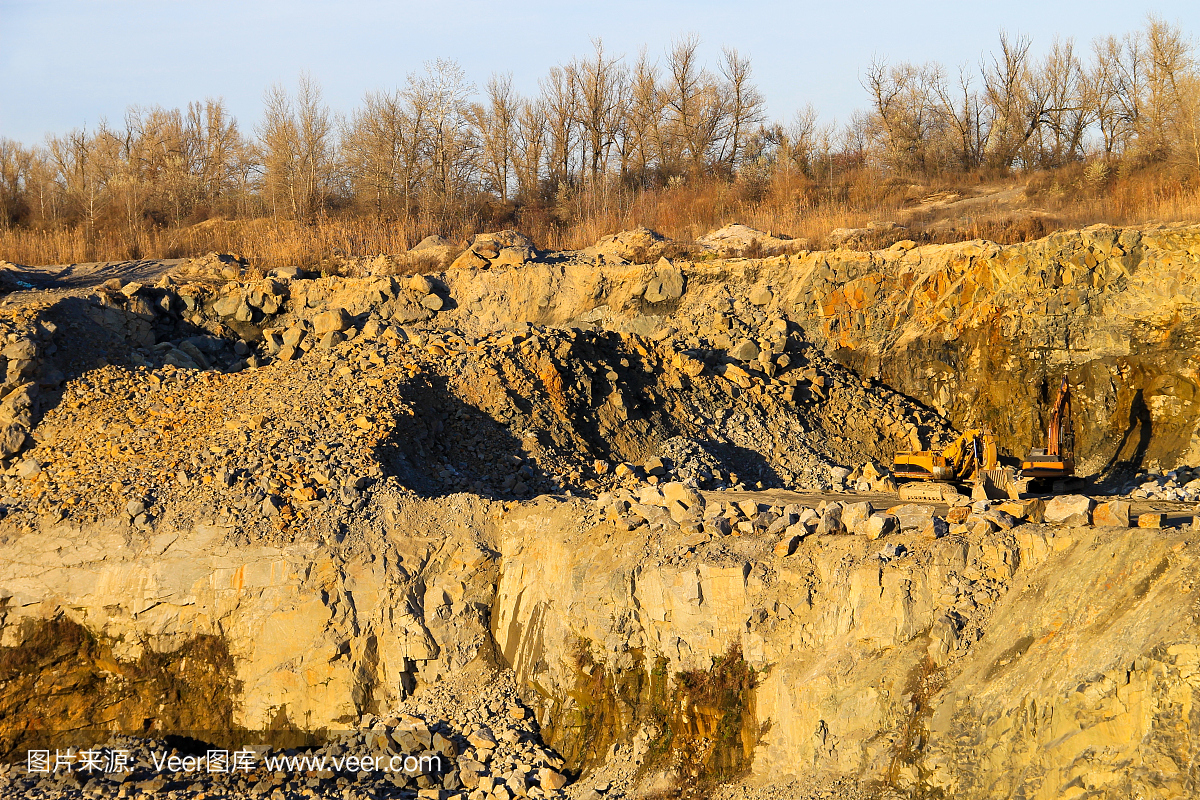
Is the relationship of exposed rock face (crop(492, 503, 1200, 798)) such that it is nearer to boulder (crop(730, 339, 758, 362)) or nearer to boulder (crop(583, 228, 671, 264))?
→ boulder (crop(730, 339, 758, 362))

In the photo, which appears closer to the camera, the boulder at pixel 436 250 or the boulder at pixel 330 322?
the boulder at pixel 330 322

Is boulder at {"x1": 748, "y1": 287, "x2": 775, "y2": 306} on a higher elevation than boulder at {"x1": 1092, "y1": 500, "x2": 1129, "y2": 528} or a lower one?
higher

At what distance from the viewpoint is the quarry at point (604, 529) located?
21.1 feet

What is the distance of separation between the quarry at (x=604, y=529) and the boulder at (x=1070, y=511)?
30mm

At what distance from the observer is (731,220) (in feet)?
67.3

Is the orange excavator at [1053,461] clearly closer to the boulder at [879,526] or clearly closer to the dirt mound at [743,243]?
the boulder at [879,526]

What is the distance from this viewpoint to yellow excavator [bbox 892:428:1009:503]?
11.3m

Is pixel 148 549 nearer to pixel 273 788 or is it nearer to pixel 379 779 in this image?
pixel 273 788

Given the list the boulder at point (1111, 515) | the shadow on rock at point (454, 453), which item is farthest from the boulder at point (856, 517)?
the shadow on rock at point (454, 453)

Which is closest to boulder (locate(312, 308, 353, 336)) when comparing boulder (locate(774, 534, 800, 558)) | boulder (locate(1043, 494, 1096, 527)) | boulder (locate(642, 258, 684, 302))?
boulder (locate(642, 258, 684, 302))

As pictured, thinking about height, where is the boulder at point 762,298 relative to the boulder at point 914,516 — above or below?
above

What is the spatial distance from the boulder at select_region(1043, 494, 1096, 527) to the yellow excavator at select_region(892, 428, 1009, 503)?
3682 millimetres

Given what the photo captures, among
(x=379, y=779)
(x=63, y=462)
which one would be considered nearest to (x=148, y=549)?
(x=63, y=462)

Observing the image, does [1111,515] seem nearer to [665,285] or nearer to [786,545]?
[786,545]
